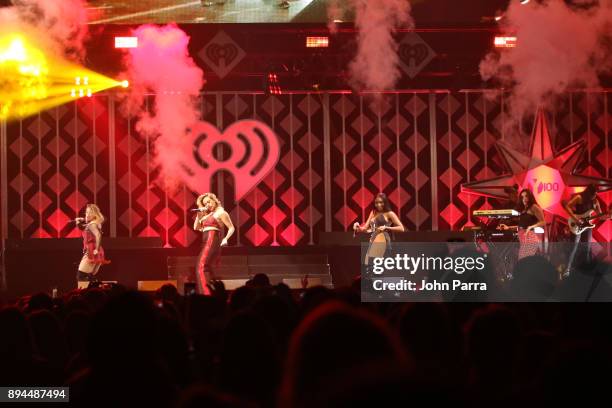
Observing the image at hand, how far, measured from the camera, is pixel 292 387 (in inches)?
52.6

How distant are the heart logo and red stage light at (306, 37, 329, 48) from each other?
→ 8.16 ft

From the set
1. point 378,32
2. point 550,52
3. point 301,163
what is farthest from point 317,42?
point 550,52

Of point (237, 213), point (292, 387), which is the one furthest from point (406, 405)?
point (237, 213)

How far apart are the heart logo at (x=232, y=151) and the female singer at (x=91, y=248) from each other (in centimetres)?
418

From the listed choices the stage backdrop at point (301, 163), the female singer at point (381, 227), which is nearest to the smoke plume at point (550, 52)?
the stage backdrop at point (301, 163)

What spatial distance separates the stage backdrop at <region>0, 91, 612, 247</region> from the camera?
651 inches

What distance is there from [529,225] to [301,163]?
617 centimetres

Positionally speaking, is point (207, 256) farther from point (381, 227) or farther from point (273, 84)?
point (273, 84)

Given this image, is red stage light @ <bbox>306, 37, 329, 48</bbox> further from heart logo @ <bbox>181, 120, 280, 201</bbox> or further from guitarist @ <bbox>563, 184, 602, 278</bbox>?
guitarist @ <bbox>563, 184, 602, 278</bbox>

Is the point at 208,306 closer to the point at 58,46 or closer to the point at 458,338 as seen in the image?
the point at 458,338

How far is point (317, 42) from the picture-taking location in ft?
48.8

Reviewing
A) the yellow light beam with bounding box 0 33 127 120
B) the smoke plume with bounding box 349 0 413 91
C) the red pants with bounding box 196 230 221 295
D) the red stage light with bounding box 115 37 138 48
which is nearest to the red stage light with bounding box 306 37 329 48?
the smoke plume with bounding box 349 0 413 91

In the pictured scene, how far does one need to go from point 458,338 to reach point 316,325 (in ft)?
5.60

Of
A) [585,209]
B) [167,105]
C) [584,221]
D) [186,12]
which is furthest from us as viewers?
[167,105]
